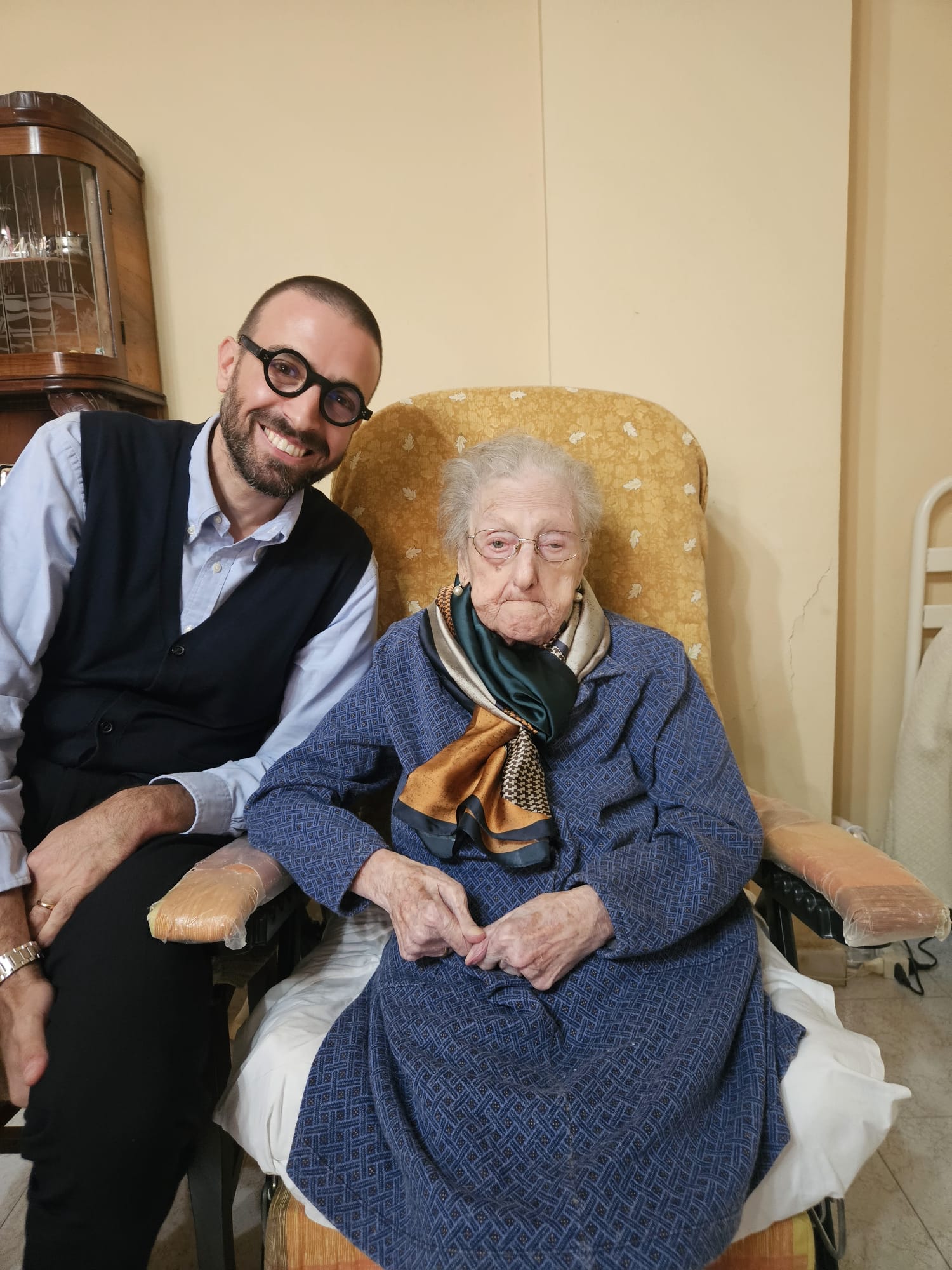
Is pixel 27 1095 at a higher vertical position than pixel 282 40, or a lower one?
lower

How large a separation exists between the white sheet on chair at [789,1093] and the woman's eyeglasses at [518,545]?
0.72 metres

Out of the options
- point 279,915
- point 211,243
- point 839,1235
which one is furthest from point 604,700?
point 211,243

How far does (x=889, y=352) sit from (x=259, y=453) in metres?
1.71

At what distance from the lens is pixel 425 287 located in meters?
2.06

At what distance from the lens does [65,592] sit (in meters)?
1.27

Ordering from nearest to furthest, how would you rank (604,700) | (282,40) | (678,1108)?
(678,1108)
(604,700)
(282,40)

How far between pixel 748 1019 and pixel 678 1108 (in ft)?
0.64

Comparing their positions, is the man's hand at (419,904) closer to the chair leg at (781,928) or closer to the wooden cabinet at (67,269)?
the chair leg at (781,928)

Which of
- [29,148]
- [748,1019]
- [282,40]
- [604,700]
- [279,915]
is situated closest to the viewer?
[748,1019]

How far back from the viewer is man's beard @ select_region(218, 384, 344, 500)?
1.35 m

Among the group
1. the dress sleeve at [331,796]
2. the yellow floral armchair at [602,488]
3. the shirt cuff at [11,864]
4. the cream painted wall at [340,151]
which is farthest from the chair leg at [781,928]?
the cream painted wall at [340,151]

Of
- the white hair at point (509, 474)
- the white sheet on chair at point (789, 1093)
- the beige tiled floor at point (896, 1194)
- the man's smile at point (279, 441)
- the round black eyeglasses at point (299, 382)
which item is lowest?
the beige tiled floor at point (896, 1194)

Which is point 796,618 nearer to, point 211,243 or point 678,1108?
point 678,1108

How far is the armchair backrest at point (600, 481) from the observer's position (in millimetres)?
1617
